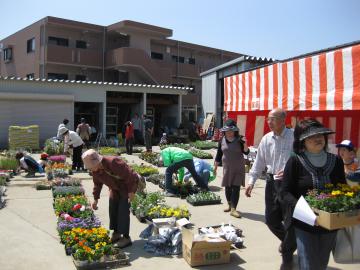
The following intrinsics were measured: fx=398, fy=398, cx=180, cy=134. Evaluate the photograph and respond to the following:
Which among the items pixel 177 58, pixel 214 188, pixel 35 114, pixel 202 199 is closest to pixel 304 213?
pixel 202 199

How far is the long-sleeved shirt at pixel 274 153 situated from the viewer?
5.68 metres

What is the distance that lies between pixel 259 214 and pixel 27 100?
17.0 metres

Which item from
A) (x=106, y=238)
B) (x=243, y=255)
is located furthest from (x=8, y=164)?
(x=243, y=255)

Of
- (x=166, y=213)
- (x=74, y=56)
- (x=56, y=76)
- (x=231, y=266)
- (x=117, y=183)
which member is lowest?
(x=231, y=266)

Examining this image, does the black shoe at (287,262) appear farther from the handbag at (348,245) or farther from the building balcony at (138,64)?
the building balcony at (138,64)

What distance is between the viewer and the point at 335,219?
11.0 feet

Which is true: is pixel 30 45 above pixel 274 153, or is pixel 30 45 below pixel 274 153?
above

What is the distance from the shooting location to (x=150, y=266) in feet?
17.7

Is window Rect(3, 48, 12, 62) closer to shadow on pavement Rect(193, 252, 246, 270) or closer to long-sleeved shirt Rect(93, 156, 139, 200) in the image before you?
long-sleeved shirt Rect(93, 156, 139, 200)

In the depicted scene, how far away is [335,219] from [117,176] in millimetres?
3358

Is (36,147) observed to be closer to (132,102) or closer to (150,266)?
(132,102)

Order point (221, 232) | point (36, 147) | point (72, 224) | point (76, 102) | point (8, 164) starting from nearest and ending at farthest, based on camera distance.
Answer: point (221, 232) < point (72, 224) < point (8, 164) < point (36, 147) < point (76, 102)

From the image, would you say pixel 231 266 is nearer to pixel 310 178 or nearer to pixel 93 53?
pixel 310 178

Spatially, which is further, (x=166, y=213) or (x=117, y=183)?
(x=166, y=213)
